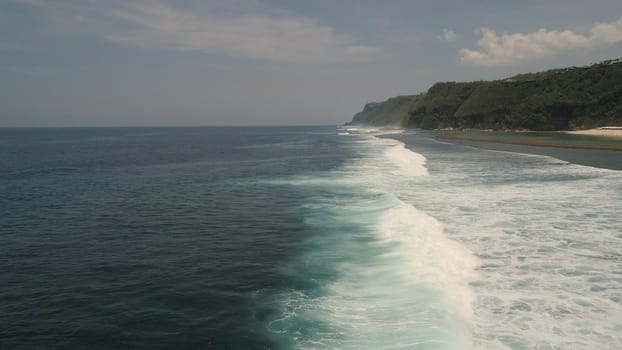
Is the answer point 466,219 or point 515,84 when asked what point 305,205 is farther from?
point 515,84

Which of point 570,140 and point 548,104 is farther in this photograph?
point 548,104

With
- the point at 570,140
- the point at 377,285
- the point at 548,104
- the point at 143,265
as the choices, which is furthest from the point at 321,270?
the point at 548,104

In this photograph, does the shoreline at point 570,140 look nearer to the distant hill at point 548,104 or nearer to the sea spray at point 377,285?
the distant hill at point 548,104

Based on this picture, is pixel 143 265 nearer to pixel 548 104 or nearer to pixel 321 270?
pixel 321 270

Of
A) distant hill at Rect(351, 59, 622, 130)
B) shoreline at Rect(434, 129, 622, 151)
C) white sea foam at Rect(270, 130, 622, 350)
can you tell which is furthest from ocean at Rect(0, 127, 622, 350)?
distant hill at Rect(351, 59, 622, 130)

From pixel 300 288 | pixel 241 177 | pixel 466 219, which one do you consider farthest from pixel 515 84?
pixel 300 288

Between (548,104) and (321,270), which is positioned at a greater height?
(548,104)

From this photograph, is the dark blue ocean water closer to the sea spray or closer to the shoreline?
the sea spray

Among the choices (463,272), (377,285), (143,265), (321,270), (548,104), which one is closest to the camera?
(377,285)

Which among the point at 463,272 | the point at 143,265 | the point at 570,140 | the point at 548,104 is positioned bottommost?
the point at 143,265
